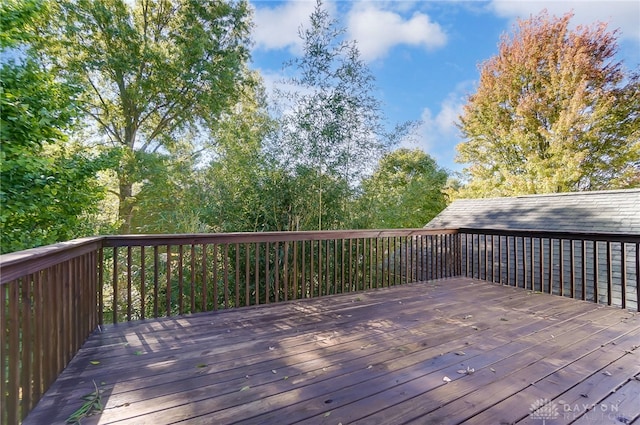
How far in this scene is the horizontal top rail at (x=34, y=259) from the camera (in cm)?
119

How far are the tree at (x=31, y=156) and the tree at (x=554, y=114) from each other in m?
12.0

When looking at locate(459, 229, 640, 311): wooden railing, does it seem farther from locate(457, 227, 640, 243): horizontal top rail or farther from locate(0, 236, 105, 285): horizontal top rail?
locate(0, 236, 105, 285): horizontal top rail

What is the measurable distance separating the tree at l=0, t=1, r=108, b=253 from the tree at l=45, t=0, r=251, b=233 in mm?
3110

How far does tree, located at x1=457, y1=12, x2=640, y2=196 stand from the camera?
28.5 ft

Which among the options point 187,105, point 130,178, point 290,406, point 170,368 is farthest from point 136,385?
point 187,105

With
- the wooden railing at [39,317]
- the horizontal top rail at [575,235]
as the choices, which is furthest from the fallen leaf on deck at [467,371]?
the horizontal top rail at [575,235]

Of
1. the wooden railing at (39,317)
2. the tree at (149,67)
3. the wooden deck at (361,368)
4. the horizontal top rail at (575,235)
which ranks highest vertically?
the tree at (149,67)

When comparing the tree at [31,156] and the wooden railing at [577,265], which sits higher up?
the tree at [31,156]

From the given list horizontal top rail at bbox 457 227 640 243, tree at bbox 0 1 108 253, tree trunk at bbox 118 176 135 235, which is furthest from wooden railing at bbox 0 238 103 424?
tree trunk at bbox 118 176 135 235

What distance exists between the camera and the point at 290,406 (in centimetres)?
143

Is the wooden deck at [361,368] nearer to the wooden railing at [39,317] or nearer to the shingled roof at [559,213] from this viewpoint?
the wooden railing at [39,317]

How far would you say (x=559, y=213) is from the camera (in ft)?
21.4

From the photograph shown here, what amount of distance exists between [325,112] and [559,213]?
5950 millimetres

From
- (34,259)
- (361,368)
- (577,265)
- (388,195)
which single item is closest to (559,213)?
(577,265)
